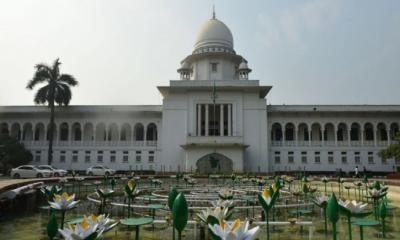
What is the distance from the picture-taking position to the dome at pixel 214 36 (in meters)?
39.1

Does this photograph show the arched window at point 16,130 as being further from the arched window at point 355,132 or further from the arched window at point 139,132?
the arched window at point 355,132

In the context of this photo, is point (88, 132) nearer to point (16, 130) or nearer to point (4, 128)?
point (16, 130)

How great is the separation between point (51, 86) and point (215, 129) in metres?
16.3

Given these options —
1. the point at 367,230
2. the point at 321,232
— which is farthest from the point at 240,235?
the point at 367,230

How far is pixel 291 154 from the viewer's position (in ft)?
117

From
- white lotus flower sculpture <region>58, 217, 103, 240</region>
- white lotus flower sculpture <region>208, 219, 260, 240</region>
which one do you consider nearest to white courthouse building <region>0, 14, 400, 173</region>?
white lotus flower sculpture <region>58, 217, 103, 240</region>

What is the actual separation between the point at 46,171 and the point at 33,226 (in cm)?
2240

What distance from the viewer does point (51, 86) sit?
32719mm

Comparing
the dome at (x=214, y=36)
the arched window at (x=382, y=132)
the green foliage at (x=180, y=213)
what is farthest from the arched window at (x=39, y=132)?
the green foliage at (x=180, y=213)

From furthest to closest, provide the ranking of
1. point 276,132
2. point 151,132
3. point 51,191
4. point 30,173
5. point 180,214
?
point 151,132
point 276,132
point 30,173
point 51,191
point 180,214

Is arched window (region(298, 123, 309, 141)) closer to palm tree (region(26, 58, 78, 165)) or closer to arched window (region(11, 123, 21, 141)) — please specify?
palm tree (region(26, 58, 78, 165))

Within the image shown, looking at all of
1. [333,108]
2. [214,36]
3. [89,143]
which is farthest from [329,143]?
[89,143]

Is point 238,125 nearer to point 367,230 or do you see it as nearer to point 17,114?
point 17,114

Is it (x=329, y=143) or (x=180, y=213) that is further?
(x=329, y=143)
